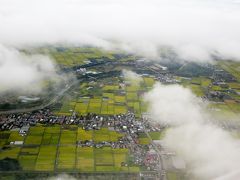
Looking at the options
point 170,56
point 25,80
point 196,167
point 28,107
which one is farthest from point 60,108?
point 170,56

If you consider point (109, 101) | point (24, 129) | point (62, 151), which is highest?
point (62, 151)

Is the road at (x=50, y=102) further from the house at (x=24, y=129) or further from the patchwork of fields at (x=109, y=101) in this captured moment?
the house at (x=24, y=129)

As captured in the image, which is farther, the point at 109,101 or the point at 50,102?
the point at 109,101

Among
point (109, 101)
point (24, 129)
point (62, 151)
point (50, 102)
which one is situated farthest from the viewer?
point (109, 101)

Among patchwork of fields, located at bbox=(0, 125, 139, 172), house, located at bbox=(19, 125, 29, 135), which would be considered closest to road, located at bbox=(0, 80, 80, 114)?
house, located at bbox=(19, 125, 29, 135)

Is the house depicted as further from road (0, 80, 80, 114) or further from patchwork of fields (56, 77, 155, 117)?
patchwork of fields (56, 77, 155, 117)

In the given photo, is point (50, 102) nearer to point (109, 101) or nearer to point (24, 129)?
point (109, 101)

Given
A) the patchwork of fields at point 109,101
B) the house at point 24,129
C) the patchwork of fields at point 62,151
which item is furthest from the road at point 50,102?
the patchwork of fields at point 62,151

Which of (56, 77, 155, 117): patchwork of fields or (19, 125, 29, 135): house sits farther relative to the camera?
(56, 77, 155, 117): patchwork of fields

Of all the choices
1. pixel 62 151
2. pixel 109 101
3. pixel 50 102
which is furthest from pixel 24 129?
pixel 109 101
